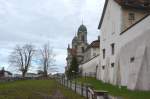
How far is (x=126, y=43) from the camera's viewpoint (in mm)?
34625

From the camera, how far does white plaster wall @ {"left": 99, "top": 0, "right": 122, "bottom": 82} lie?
138 feet

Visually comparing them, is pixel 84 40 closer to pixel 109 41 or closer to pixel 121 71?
pixel 109 41

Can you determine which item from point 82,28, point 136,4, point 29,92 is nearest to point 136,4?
point 136,4

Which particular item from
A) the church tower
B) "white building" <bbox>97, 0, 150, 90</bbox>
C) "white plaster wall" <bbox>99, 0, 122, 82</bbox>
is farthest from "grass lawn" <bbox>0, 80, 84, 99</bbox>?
the church tower

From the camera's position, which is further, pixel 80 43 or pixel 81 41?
pixel 81 41

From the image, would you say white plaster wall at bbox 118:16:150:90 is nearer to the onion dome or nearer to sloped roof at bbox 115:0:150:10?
sloped roof at bbox 115:0:150:10

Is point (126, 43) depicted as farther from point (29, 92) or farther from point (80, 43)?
point (80, 43)

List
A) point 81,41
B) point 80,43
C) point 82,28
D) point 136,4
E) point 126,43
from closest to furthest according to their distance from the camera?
point 126,43, point 136,4, point 80,43, point 81,41, point 82,28

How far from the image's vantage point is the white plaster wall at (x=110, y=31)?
42.1 metres

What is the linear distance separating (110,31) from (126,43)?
11211 millimetres

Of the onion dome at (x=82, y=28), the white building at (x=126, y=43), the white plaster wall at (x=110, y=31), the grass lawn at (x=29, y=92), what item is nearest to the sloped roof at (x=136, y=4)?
the white building at (x=126, y=43)

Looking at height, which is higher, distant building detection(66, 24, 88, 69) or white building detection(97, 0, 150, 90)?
distant building detection(66, 24, 88, 69)

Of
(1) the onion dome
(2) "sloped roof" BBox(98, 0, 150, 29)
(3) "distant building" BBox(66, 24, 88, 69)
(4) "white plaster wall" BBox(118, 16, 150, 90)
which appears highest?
(1) the onion dome

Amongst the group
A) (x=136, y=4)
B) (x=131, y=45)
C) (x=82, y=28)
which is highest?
(x=82, y=28)
